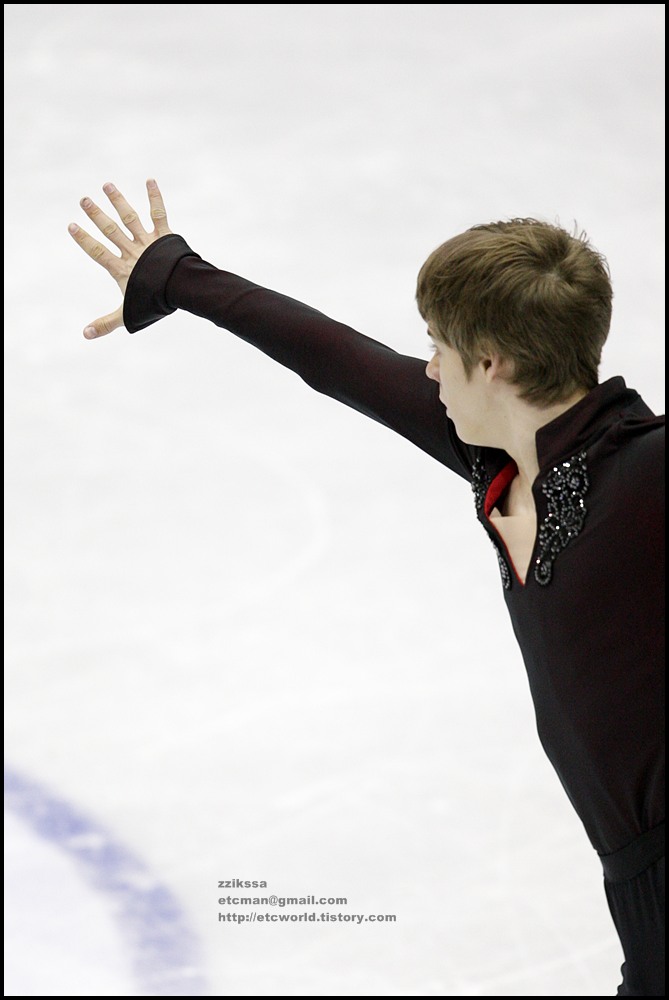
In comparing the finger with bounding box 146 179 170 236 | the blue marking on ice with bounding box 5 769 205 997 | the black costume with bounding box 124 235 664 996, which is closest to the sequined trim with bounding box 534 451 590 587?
the black costume with bounding box 124 235 664 996

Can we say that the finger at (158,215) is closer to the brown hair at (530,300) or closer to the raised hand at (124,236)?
the raised hand at (124,236)

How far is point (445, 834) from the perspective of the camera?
2.90 meters

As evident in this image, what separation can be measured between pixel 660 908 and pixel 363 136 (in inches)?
127

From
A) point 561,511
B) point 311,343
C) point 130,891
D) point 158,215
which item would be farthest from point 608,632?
point 130,891

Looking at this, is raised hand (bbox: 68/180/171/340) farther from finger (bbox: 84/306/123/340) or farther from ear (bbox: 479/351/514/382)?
ear (bbox: 479/351/514/382)

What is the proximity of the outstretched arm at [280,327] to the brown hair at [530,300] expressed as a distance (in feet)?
0.76

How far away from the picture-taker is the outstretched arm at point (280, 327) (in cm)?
143

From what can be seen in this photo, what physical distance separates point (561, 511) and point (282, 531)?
239 cm

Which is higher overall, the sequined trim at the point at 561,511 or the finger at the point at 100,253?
the finger at the point at 100,253

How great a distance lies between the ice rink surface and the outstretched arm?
1.68 metres

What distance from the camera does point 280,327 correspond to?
150 centimetres

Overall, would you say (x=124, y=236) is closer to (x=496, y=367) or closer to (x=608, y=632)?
(x=496, y=367)

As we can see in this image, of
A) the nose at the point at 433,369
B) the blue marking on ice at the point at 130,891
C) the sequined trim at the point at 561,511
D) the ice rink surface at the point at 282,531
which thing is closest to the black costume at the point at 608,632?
the sequined trim at the point at 561,511

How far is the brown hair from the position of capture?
3.76 ft
